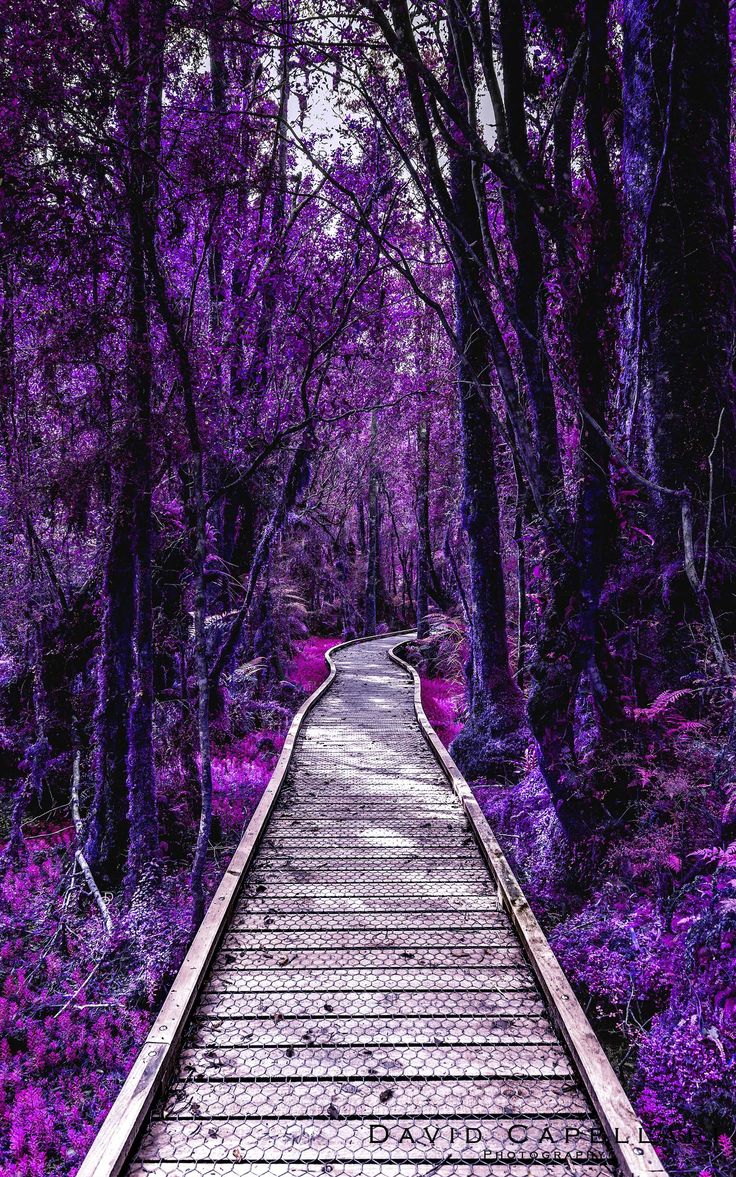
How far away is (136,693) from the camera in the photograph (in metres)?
6.66

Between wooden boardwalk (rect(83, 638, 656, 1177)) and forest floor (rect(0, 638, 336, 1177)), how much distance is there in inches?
50.3

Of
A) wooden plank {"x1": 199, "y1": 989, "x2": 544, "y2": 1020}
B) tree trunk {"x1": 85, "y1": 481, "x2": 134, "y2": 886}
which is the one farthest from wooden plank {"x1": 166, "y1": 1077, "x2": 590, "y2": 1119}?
tree trunk {"x1": 85, "y1": 481, "x2": 134, "y2": 886}

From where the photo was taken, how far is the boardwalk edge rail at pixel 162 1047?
265 cm

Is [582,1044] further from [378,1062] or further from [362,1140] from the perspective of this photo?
[362,1140]

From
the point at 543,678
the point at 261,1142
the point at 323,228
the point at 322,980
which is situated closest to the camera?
the point at 261,1142

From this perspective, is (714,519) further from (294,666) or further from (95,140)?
(294,666)

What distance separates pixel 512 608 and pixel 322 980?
13835 millimetres

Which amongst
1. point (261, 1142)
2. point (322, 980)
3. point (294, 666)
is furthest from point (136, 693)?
point (294, 666)

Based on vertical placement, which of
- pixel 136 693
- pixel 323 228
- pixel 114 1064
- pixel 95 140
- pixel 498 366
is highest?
pixel 323 228

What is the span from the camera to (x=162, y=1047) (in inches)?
125

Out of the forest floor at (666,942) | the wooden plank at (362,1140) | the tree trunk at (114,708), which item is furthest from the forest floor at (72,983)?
the forest floor at (666,942)

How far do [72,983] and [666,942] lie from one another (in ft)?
15.5

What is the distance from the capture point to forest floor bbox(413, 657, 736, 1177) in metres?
3.11

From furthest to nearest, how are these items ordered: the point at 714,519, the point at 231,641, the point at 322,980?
1. the point at 231,641
2. the point at 714,519
3. the point at 322,980
